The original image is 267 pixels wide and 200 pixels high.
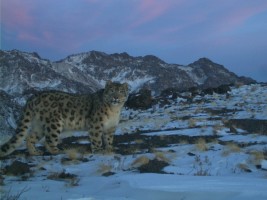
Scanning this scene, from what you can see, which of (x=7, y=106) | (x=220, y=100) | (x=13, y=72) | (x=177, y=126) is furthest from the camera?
(x=13, y=72)

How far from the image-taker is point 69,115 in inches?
522

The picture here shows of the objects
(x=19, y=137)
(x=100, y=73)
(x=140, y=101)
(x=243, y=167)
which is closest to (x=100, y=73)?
(x=100, y=73)

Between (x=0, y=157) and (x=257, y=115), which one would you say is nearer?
(x=0, y=157)

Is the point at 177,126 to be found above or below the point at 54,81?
below

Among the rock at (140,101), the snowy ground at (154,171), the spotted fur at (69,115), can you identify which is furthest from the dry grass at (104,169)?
the rock at (140,101)

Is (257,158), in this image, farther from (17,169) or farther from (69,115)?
(69,115)

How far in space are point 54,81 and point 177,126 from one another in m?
87.0

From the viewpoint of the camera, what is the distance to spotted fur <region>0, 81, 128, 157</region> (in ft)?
42.6

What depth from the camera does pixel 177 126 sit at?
21.5 meters

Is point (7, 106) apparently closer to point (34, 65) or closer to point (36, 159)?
point (36, 159)

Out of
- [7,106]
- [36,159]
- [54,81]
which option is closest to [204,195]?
[36,159]

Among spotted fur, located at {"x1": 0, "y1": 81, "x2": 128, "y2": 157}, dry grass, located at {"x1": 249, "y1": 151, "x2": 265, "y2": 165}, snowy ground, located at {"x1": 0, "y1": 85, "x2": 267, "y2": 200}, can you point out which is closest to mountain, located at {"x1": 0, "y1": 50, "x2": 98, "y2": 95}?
snowy ground, located at {"x1": 0, "y1": 85, "x2": 267, "y2": 200}

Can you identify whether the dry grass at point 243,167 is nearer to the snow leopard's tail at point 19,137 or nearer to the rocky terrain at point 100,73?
the snow leopard's tail at point 19,137

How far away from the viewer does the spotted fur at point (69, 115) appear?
13.0m
